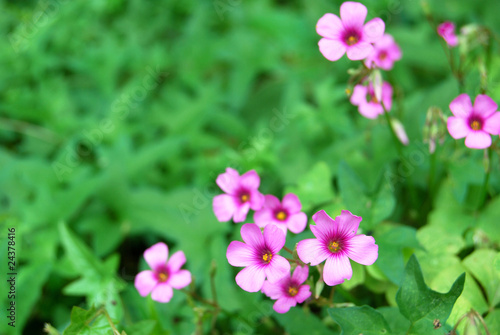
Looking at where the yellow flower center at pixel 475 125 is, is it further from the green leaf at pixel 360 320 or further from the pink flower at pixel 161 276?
the pink flower at pixel 161 276

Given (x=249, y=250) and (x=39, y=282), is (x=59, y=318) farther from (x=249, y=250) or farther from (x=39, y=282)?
(x=249, y=250)

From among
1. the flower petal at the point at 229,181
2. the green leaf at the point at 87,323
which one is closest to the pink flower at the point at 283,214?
the flower petal at the point at 229,181

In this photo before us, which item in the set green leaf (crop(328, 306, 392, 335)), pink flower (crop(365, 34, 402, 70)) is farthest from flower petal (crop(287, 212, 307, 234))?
pink flower (crop(365, 34, 402, 70))

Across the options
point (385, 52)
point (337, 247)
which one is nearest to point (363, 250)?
point (337, 247)

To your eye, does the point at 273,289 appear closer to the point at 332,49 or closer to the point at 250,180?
the point at 250,180

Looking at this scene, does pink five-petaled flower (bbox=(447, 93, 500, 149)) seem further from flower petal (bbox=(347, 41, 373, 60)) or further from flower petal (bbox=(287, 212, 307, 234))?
flower petal (bbox=(287, 212, 307, 234))

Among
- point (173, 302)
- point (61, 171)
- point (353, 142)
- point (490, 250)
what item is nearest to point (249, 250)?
point (173, 302)
